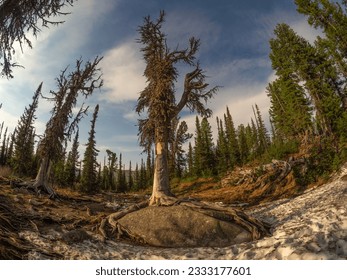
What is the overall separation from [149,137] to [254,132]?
64.3 m

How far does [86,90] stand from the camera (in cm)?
1717

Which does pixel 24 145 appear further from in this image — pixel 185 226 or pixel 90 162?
pixel 185 226

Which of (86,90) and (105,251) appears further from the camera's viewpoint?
(86,90)

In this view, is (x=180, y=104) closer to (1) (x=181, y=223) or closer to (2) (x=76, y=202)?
(1) (x=181, y=223)

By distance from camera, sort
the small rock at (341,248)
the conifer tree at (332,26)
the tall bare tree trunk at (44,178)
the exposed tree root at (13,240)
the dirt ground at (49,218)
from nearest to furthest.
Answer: the small rock at (341,248), the exposed tree root at (13,240), the dirt ground at (49,218), the tall bare tree trunk at (44,178), the conifer tree at (332,26)

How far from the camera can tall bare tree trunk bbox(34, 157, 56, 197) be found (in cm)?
1394

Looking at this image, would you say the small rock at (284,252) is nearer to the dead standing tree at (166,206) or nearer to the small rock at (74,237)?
the dead standing tree at (166,206)

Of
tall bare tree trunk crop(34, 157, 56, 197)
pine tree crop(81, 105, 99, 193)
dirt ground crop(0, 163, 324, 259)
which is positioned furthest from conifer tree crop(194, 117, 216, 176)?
tall bare tree trunk crop(34, 157, 56, 197)

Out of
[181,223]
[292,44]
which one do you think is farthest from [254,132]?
[181,223]

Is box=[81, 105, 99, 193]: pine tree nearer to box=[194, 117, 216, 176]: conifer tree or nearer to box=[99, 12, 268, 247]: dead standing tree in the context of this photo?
box=[194, 117, 216, 176]: conifer tree

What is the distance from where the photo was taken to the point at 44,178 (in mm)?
14445

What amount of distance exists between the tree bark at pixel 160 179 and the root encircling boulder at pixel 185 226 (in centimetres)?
121

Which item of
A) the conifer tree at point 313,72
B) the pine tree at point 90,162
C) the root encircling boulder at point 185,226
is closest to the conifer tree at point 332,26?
the conifer tree at point 313,72

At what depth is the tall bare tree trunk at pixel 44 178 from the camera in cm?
1394
